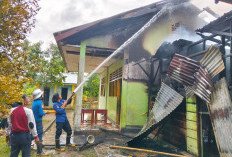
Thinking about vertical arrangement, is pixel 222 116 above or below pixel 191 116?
above

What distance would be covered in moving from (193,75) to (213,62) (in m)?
0.62

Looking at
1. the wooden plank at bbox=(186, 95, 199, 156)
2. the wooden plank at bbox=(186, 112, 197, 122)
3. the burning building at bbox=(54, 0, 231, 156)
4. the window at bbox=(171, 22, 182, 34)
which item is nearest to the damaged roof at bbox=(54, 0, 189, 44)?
the burning building at bbox=(54, 0, 231, 156)

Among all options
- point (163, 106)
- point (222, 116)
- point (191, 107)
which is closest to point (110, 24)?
point (163, 106)

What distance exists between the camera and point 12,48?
300cm

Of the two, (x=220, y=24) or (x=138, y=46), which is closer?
(x=220, y=24)

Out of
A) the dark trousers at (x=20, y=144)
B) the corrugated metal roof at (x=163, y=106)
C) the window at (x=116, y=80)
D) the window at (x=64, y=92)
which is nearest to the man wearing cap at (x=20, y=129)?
the dark trousers at (x=20, y=144)

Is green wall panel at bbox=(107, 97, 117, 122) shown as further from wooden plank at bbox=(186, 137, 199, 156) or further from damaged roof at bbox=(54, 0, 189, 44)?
wooden plank at bbox=(186, 137, 199, 156)

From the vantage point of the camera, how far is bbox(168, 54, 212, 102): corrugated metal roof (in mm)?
4577

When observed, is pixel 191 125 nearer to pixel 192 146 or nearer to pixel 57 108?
pixel 192 146

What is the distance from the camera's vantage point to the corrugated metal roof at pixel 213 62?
441 cm

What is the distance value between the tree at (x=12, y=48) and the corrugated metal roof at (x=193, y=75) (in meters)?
4.23

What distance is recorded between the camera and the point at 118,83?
31.1ft

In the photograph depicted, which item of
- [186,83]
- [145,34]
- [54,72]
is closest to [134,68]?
[145,34]

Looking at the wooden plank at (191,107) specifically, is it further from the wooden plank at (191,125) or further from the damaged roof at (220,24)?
the damaged roof at (220,24)
